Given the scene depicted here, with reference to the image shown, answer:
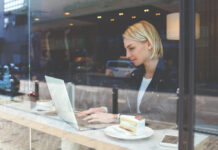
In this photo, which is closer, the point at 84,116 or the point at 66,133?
the point at 66,133

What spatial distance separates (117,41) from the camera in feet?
23.9

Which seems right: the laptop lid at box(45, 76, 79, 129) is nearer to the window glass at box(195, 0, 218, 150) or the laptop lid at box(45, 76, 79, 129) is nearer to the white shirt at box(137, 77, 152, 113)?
the window glass at box(195, 0, 218, 150)

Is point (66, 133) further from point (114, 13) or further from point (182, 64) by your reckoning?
point (114, 13)

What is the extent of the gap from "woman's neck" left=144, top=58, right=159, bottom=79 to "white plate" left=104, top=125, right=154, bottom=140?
1240 mm

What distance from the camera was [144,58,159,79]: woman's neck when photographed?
7.73ft

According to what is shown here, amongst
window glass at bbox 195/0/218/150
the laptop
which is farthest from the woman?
window glass at bbox 195/0/218/150

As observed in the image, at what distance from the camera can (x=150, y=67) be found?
2.39m

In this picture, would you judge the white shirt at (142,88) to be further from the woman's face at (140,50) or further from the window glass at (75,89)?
the woman's face at (140,50)

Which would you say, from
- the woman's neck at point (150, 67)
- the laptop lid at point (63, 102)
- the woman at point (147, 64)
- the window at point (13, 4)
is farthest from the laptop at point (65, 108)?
the window at point (13, 4)

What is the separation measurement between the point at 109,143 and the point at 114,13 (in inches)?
177

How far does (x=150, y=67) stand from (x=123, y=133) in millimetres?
1390

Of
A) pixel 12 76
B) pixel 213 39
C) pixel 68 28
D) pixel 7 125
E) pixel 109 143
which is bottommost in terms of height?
pixel 7 125

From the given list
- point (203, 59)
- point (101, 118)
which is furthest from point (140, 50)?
point (203, 59)

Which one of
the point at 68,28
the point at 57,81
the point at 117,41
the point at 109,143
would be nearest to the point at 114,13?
the point at 117,41
